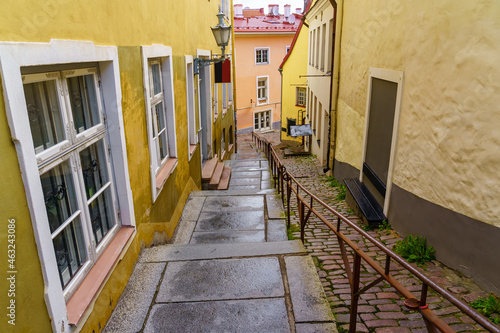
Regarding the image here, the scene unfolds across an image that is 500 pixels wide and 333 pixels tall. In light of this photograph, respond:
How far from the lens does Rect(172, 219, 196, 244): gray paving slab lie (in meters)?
5.46

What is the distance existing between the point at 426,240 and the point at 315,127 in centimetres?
1164

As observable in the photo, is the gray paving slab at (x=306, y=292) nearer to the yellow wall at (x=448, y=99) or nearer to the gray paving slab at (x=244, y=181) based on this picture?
the yellow wall at (x=448, y=99)

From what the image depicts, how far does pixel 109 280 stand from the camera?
312 cm

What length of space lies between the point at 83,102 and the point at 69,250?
117cm

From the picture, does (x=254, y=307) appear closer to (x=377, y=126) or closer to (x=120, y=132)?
(x=120, y=132)

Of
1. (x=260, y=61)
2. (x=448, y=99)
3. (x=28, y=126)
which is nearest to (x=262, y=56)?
(x=260, y=61)

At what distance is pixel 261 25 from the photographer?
98.3ft

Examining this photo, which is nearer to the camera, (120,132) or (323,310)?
(323,310)

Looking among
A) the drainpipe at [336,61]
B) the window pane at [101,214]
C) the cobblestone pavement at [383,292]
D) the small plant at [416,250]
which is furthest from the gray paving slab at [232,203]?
the drainpipe at [336,61]

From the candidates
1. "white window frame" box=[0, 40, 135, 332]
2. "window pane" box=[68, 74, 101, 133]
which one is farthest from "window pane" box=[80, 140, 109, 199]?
"white window frame" box=[0, 40, 135, 332]

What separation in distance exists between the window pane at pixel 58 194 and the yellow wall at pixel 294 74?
18.3 meters

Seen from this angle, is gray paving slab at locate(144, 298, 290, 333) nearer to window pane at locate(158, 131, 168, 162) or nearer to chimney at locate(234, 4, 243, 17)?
window pane at locate(158, 131, 168, 162)

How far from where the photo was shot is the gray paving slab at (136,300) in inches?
120

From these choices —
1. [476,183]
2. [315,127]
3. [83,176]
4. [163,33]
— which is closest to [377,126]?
[476,183]
